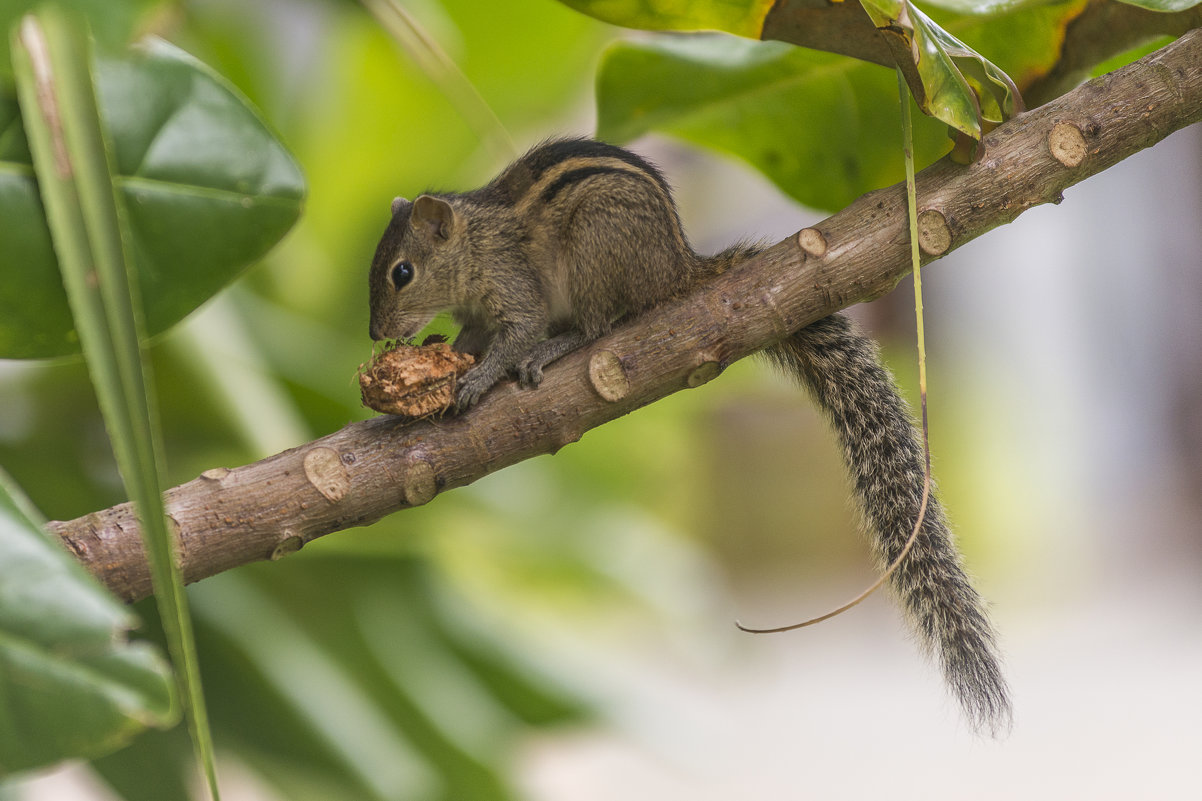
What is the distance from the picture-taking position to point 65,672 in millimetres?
419

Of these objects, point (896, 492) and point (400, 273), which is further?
point (400, 273)

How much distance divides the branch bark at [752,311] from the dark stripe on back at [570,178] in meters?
0.31

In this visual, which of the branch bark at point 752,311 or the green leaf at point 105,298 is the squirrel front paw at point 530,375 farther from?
the green leaf at point 105,298

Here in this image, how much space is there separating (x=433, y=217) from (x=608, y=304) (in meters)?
0.30

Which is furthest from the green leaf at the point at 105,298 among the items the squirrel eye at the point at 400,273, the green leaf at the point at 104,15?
the squirrel eye at the point at 400,273

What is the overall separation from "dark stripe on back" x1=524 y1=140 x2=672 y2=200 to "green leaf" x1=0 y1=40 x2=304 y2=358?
47 centimetres

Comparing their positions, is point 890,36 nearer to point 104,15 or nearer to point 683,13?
point 683,13

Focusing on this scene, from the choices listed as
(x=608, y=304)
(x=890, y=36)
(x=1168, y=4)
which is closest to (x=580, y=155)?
(x=608, y=304)

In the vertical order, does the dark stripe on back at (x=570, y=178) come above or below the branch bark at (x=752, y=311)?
above

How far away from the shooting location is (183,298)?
22.7 inches

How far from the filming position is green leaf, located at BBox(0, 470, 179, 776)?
412 millimetres

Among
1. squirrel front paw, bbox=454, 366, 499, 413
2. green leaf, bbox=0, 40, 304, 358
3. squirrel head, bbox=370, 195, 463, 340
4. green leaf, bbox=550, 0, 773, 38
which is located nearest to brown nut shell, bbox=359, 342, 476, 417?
squirrel front paw, bbox=454, 366, 499, 413

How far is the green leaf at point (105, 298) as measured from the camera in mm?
333

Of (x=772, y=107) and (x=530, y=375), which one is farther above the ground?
(x=772, y=107)
